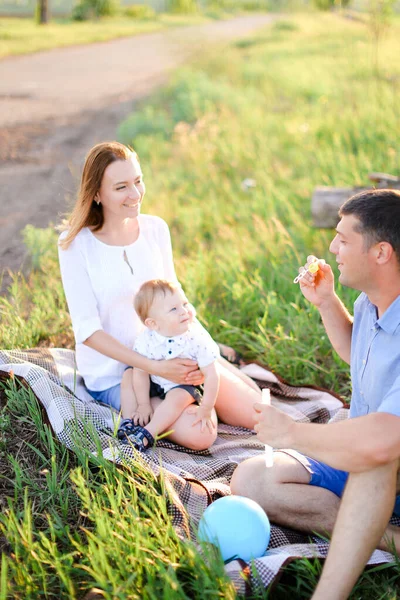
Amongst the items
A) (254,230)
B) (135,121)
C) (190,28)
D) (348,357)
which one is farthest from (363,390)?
(190,28)

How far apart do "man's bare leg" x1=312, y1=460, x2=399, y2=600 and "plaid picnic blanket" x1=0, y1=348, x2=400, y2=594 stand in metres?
0.20

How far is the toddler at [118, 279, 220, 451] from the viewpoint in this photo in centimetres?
299

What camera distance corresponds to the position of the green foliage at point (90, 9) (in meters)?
32.1

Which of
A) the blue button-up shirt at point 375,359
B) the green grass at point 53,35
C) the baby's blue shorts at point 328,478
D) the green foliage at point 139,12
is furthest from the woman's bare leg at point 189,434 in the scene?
the green foliage at point 139,12

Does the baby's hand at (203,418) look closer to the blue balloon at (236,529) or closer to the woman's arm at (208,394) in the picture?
the woman's arm at (208,394)

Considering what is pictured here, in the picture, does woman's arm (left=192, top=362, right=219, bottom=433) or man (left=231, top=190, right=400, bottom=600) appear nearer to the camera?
man (left=231, top=190, right=400, bottom=600)

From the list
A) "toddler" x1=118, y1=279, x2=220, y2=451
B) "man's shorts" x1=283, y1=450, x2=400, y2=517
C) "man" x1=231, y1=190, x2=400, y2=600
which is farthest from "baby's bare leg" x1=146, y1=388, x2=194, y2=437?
"man's shorts" x1=283, y1=450, x2=400, y2=517

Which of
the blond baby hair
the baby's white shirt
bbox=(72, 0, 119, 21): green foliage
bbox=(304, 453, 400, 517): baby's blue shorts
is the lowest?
bbox=(304, 453, 400, 517): baby's blue shorts

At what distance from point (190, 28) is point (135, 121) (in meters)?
24.2

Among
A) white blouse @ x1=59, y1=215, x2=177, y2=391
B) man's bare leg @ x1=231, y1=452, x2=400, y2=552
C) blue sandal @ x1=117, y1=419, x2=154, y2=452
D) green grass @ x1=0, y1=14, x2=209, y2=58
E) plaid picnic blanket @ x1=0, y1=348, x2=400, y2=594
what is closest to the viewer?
plaid picnic blanket @ x1=0, y1=348, x2=400, y2=594

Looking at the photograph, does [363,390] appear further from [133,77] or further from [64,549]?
[133,77]

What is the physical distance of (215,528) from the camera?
2.35 m

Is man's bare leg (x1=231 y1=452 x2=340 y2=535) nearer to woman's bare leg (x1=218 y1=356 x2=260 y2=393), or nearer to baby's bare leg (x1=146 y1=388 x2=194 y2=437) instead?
baby's bare leg (x1=146 y1=388 x2=194 y2=437)

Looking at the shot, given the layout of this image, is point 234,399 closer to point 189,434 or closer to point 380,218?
point 189,434
